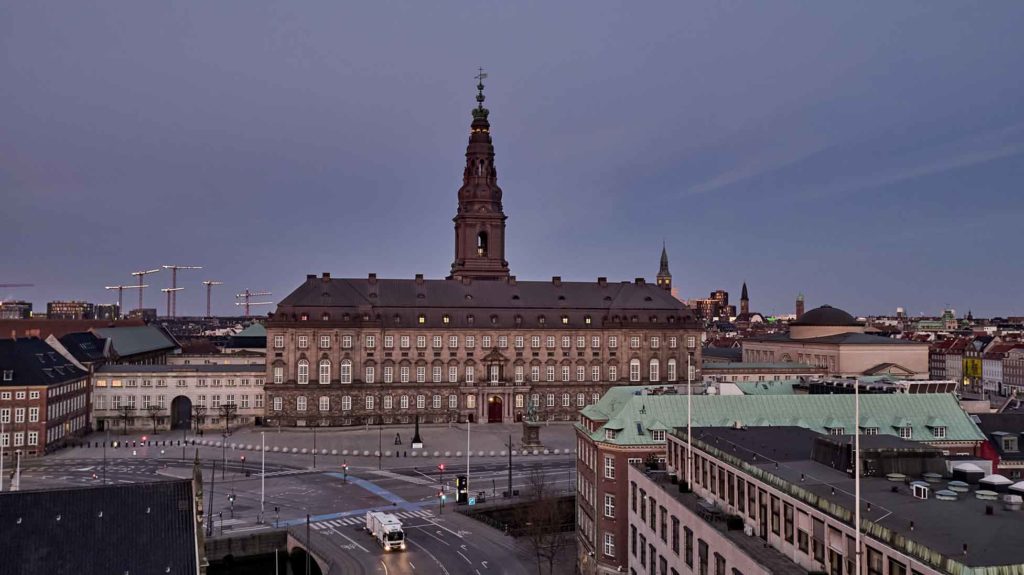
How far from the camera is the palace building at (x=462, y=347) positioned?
135 m

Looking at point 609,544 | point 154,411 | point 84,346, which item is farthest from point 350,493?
point 84,346

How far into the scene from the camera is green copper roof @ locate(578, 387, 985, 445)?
205 feet

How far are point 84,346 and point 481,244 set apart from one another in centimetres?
7053

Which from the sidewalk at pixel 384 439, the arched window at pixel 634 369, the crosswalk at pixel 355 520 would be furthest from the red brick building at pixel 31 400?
the arched window at pixel 634 369

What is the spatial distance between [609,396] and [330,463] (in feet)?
153

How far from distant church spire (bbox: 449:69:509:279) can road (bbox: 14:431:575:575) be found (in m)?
58.0

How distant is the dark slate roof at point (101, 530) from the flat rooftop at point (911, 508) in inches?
1105

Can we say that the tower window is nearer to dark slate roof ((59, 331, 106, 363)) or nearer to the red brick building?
dark slate roof ((59, 331, 106, 363))

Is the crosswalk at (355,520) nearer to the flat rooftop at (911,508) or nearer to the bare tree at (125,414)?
the flat rooftop at (911,508)

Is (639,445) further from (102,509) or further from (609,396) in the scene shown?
(102,509)

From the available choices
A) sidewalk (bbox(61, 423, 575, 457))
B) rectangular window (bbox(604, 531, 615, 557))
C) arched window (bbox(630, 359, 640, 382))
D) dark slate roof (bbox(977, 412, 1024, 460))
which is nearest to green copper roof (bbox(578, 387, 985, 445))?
dark slate roof (bbox(977, 412, 1024, 460))

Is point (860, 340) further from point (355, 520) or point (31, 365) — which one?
point (31, 365)

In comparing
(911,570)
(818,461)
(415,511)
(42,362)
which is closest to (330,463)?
(415,511)

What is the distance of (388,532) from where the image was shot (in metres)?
65.9
